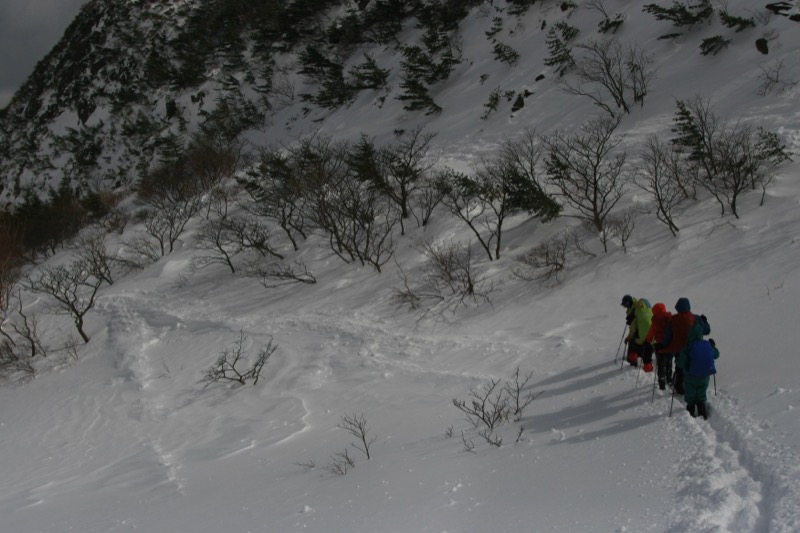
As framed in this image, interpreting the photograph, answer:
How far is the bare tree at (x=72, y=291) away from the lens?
73.5ft

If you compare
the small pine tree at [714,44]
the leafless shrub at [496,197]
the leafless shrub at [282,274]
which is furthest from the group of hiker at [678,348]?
the small pine tree at [714,44]

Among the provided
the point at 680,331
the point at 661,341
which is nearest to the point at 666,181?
the point at 661,341

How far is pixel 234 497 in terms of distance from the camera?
7.48m

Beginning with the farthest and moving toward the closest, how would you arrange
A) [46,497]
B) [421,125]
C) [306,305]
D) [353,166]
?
[421,125] → [353,166] → [306,305] → [46,497]

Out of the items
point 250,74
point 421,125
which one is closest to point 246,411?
point 421,125

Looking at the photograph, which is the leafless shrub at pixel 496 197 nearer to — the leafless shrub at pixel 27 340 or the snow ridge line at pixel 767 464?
the snow ridge line at pixel 767 464

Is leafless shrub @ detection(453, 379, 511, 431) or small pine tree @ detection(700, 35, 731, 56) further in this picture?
small pine tree @ detection(700, 35, 731, 56)

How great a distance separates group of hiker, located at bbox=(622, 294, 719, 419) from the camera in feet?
21.5

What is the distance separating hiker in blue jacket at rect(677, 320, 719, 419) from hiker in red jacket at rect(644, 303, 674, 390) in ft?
2.52

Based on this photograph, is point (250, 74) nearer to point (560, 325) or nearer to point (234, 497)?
point (560, 325)

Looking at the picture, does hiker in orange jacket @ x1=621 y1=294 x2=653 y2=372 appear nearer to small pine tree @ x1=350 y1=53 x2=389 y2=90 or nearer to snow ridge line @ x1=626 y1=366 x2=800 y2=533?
snow ridge line @ x1=626 y1=366 x2=800 y2=533

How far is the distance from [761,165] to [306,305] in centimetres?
1576

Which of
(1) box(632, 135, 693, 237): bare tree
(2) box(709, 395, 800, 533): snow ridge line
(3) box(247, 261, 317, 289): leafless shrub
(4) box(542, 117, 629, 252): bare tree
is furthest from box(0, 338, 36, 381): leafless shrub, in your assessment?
(1) box(632, 135, 693, 237): bare tree

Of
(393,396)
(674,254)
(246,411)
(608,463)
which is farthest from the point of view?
(674,254)
